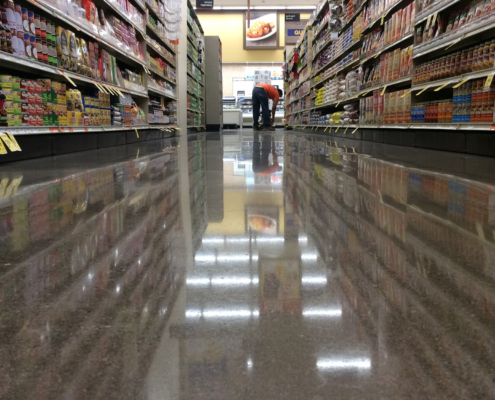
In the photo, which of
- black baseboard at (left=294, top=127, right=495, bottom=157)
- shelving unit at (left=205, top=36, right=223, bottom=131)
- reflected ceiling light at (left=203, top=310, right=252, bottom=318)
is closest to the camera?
reflected ceiling light at (left=203, top=310, right=252, bottom=318)

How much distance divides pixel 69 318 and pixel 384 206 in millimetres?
979

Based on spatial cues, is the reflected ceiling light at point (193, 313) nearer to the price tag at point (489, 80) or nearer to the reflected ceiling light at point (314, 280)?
the reflected ceiling light at point (314, 280)

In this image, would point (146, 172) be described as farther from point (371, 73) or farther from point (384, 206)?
point (371, 73)

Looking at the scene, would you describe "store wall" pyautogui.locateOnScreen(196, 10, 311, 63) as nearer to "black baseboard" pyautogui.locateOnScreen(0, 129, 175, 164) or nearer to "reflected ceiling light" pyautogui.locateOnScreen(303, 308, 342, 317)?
"black baseboard" pyautogui.locateOnScreen(0, 129, 175, 164)

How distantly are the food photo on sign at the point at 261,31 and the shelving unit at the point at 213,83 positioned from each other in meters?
4.33

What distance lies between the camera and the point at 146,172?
2.23 metres

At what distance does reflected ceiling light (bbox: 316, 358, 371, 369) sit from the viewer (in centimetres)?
44

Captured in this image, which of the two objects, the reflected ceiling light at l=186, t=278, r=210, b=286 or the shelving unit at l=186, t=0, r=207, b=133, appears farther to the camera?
the shelving unit at l=186, t=0, r=207, b=133

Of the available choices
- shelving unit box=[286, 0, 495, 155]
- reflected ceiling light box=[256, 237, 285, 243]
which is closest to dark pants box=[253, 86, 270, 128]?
shelving unit box=[286, 0, 495, 155]

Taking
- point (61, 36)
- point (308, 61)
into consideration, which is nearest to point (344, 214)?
point (61, 36)

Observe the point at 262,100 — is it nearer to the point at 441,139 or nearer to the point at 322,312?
the point at 441,139

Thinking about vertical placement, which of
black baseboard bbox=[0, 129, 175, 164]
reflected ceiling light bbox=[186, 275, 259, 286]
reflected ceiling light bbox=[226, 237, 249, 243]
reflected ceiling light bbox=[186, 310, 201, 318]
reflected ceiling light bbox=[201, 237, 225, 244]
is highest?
black baseboard bbox=[0, 129, 175, 164]

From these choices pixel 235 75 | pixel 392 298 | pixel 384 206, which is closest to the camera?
pixel 392 298

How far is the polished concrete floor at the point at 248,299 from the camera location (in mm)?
415
